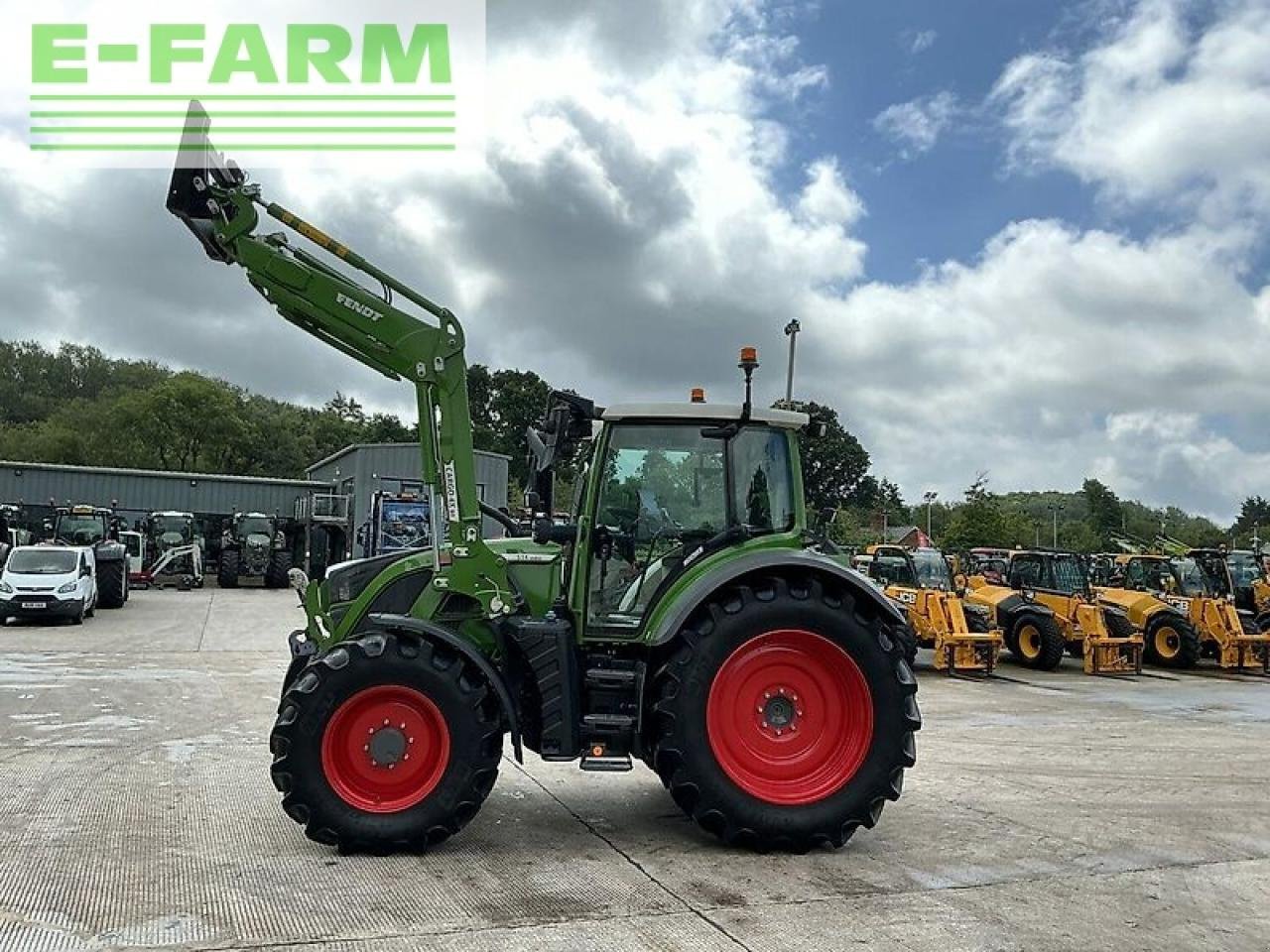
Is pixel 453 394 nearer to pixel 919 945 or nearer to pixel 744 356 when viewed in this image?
pixel 744 356

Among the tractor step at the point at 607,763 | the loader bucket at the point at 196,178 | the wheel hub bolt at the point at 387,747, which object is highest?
the loader bucket at the point at 196,178

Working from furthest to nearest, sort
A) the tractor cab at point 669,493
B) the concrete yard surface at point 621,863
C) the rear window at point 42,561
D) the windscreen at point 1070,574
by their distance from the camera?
the rear window at point 42,561, the windscreen at point 1070,574, the tractor cab at point 669,493, the concrete yard surface at point 621,863

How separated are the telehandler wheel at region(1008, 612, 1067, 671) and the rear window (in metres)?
17.8

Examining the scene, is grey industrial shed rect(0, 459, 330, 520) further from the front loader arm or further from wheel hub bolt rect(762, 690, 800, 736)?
wheel hub bolt rect(762, 690, 800, 736)

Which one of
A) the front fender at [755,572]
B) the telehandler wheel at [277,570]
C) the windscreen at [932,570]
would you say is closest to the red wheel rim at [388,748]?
the front fender at [755,572]

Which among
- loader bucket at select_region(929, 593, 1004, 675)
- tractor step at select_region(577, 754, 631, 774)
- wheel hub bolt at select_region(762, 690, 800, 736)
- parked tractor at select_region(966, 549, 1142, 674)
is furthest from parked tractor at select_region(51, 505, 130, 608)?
wheel hub bolt at select_region(762, 690, 800, 736)

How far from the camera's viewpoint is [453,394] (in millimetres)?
6199

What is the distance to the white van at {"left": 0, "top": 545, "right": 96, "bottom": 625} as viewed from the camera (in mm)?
20125

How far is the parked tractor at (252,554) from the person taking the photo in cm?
3516

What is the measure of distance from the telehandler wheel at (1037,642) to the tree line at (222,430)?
20.4 m

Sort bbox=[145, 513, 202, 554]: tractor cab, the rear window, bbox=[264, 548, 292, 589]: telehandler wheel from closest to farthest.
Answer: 1. the rear window
2. bbox=[145, 513, 202, 554]: tractor cab
3. bbox=[264, 548, 292, 589]: telehandler wheel

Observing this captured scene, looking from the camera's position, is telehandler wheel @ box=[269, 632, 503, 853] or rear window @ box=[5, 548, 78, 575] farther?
rear window @ box=[5, 548, 78, 575]

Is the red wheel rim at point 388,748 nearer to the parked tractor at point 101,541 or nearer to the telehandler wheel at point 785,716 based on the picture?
the telehandler wheel at point 785,716

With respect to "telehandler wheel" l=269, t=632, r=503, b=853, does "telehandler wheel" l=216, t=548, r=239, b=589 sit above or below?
above
